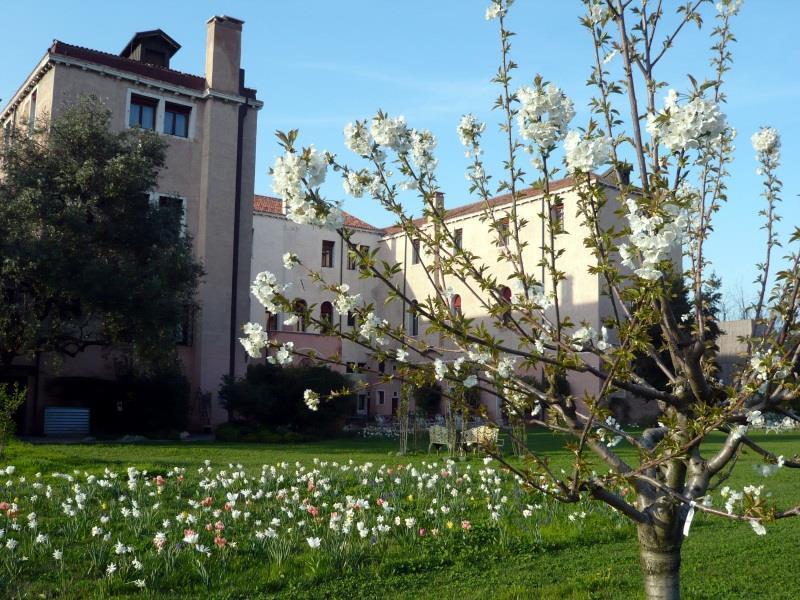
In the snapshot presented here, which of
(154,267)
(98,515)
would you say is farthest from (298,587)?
(154,267)

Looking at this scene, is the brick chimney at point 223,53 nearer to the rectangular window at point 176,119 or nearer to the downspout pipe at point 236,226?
the downspout pipe at point 236,226

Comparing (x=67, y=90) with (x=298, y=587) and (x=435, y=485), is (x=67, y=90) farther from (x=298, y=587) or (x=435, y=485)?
(x=298, y=587)

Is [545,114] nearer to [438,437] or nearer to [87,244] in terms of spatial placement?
[438,437]

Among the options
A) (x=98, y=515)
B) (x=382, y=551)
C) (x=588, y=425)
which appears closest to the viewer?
(x=588, y=425)

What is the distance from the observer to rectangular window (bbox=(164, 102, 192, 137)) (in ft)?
91.8

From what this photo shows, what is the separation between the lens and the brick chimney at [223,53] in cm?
2859

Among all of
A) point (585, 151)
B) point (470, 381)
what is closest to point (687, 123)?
point (585, 151)

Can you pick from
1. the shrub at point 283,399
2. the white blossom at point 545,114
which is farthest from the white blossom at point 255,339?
the shrub at point 283,399

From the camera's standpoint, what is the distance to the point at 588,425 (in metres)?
3.57

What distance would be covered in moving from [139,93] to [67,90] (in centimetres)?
243

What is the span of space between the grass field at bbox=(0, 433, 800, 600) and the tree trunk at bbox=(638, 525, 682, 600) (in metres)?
1.79

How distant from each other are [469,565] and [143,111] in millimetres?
24451

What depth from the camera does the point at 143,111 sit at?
2745 cm

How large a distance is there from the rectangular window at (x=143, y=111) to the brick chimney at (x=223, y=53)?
2.19 m
